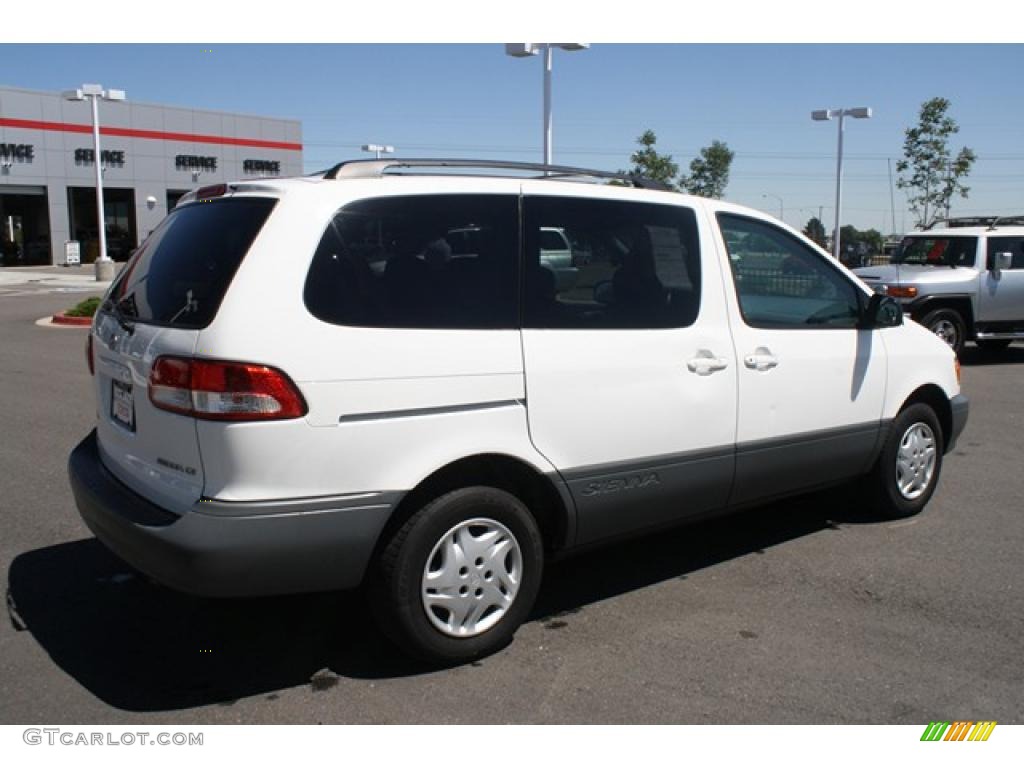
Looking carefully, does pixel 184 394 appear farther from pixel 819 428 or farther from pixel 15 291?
pixel 15 291

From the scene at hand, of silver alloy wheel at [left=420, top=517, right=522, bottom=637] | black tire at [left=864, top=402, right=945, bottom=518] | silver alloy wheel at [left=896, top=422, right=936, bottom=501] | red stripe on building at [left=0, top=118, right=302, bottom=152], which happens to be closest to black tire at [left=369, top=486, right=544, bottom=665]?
silver alloy wheel at [left=420, top=517, right=522, bottom=637]

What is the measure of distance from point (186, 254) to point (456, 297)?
1074 mm

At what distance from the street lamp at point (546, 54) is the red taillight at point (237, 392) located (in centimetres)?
1398

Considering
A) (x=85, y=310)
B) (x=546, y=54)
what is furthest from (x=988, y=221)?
(x=85, y=310)

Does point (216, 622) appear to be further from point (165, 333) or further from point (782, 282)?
point (782, 282)

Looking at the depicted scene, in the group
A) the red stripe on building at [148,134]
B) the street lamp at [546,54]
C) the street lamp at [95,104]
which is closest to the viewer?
the street lamp at [546,54]

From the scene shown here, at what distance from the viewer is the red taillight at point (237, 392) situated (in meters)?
3.16

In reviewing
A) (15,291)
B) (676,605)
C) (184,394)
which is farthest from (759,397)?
(15,291)

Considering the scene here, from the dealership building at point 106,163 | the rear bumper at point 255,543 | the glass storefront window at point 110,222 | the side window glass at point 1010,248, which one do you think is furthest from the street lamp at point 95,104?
the rear bumper at point 255,543

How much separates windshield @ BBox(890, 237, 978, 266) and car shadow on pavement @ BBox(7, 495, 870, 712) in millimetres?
9453

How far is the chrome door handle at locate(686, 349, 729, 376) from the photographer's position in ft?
14.0

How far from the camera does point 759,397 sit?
14.9 feet

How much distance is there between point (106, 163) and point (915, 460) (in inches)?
1762

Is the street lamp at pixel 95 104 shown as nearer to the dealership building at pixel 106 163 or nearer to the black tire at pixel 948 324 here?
the dealership building at pixel 106 163
